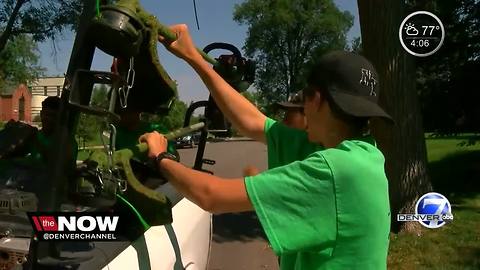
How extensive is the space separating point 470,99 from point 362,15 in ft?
19.9

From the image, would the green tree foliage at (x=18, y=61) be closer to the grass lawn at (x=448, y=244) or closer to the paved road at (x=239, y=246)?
the paved road at (x=239, y=246)

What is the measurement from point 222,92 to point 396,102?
524 centimetres

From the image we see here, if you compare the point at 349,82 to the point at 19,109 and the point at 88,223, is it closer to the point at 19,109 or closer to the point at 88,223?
the point at 88,223

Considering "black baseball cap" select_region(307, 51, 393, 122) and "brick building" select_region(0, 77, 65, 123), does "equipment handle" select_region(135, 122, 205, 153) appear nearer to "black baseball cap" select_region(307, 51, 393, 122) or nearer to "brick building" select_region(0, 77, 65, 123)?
"brick building" select_region(0, 77, 65, 123)

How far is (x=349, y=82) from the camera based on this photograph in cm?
177

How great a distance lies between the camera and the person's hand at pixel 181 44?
2.11 meters

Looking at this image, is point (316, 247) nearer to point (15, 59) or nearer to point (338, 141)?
point (338, 141)

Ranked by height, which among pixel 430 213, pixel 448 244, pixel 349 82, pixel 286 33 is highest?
pixel 286 33

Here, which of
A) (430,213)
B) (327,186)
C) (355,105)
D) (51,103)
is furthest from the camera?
(430,213)

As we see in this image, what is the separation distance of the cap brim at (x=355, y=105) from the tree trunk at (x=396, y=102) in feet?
17.6

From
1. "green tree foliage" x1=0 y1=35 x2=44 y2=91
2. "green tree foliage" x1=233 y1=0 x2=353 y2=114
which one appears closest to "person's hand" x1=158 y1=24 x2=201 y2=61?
"green tree foliage" x1=0 y1=35 x2=44 y2=91

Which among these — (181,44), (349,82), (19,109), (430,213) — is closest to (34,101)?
(19,109)

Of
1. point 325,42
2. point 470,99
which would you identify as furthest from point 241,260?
point 325,42

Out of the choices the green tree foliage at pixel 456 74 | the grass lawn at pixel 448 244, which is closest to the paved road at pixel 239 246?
the grass lawn at pixel 448 244
